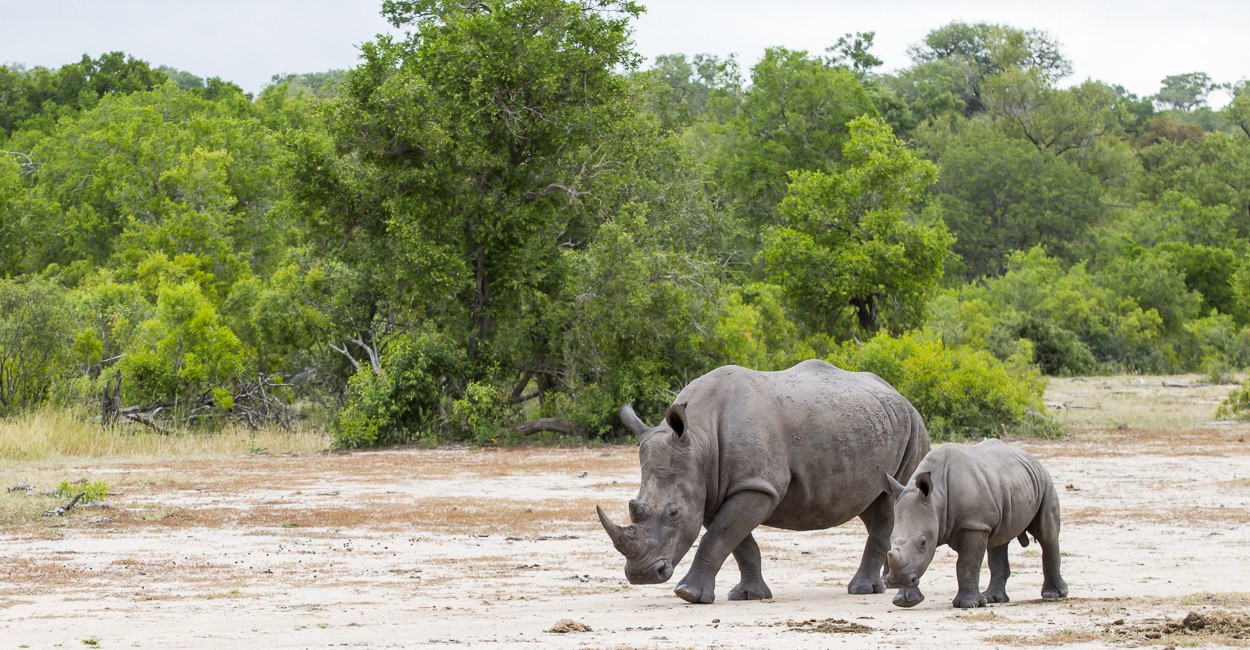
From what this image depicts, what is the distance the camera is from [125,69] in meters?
67.7

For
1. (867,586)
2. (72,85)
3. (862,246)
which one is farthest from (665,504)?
(72,85)

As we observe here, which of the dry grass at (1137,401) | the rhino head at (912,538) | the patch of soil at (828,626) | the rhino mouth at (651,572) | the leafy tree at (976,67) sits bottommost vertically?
the dry grass at (1137,401)

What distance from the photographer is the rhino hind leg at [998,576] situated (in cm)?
938

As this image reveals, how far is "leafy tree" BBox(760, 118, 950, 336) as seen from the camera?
3092 centimetres

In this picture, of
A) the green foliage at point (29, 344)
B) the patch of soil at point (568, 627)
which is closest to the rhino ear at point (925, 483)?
the patch of soil at point (568, 627)

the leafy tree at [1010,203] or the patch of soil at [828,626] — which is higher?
the leafy tree at [1010,203]

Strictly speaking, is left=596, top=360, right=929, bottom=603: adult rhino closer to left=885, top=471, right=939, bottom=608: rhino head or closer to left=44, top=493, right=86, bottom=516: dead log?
left=885, top=471, right=939, bottom=608: rhino head

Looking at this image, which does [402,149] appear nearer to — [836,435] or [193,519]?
[193,519]

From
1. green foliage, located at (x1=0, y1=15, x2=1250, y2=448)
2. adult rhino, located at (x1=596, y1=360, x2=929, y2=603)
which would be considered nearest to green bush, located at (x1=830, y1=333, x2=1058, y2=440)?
green foliage, located at (x1=0, y1=15, x2=1250, y2=448)

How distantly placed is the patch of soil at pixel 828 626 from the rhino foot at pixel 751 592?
4.27 feet

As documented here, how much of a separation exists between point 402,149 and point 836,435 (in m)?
20.3

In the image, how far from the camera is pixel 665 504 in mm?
9430

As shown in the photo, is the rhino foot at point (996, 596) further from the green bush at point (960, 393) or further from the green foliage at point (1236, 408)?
the green foliage at point (1236, 408)

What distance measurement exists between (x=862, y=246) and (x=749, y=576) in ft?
70.9
